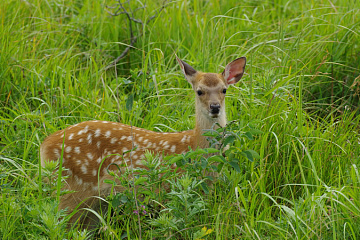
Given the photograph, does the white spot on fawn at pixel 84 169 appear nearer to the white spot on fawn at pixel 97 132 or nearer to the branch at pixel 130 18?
the white spot on fawn at pixel 97 132

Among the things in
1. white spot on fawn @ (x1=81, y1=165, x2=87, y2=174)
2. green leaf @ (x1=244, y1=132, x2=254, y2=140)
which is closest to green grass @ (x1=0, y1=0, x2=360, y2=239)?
green leaf @ (x1=244, y1=132, x2=254, y2=140)

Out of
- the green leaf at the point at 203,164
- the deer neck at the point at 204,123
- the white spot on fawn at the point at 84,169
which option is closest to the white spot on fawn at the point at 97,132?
the white spot on fawn at the point at 84,169

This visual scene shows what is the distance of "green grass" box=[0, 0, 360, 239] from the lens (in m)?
3.42

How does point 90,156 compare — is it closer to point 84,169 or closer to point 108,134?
point 84,169

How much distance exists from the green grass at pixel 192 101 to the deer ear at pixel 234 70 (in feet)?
0.61

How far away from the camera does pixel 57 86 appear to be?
538 centimetres

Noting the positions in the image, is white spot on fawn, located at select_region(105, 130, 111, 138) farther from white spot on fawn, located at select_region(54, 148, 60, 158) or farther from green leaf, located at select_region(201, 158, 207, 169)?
green leaf, located at select_region(201, 158, 207, 169)

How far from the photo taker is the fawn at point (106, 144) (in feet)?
13.7

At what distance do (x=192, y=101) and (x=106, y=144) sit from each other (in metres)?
1.11

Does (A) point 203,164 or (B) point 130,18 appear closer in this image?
(A) point 203,164

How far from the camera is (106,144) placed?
14.2 feet

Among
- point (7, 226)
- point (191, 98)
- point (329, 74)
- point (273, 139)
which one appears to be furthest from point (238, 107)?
point (7, 226)

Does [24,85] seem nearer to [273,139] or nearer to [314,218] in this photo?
[273,139]

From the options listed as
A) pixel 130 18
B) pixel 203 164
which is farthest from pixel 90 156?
pixel 130 18
